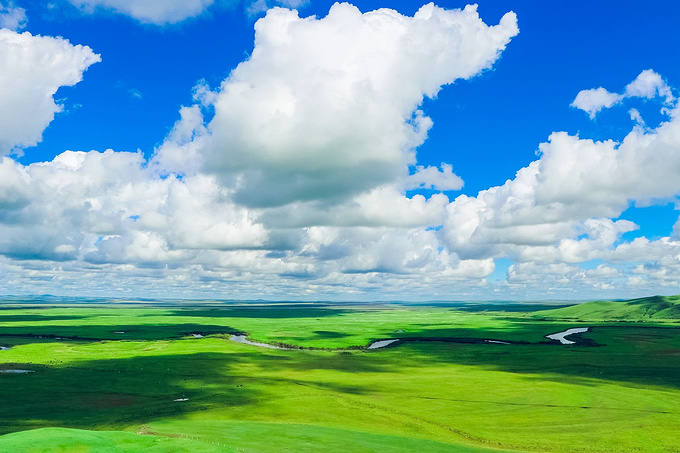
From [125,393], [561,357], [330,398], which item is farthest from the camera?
[561,357]

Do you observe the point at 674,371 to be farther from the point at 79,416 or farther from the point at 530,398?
the point at 79,416

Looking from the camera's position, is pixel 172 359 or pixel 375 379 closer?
pixel 375 379

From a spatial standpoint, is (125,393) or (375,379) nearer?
(125,393)

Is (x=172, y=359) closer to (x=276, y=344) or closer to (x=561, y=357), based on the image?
(x=276, y=344)

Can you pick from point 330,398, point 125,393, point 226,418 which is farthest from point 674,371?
point 125,393

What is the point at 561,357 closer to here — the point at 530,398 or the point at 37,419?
the point at 530,398

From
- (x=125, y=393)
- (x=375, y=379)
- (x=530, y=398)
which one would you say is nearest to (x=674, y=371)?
(x=530, y=398)

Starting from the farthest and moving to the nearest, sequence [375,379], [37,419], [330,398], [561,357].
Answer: [561,357] → [375,379] → [330,398] → [37,419]

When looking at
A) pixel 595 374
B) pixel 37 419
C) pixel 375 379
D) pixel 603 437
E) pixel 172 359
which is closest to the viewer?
pixel 603 437

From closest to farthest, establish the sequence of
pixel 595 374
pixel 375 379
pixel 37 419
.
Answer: pixel 37 419 < pixel 375 379 < pixel 595 374
